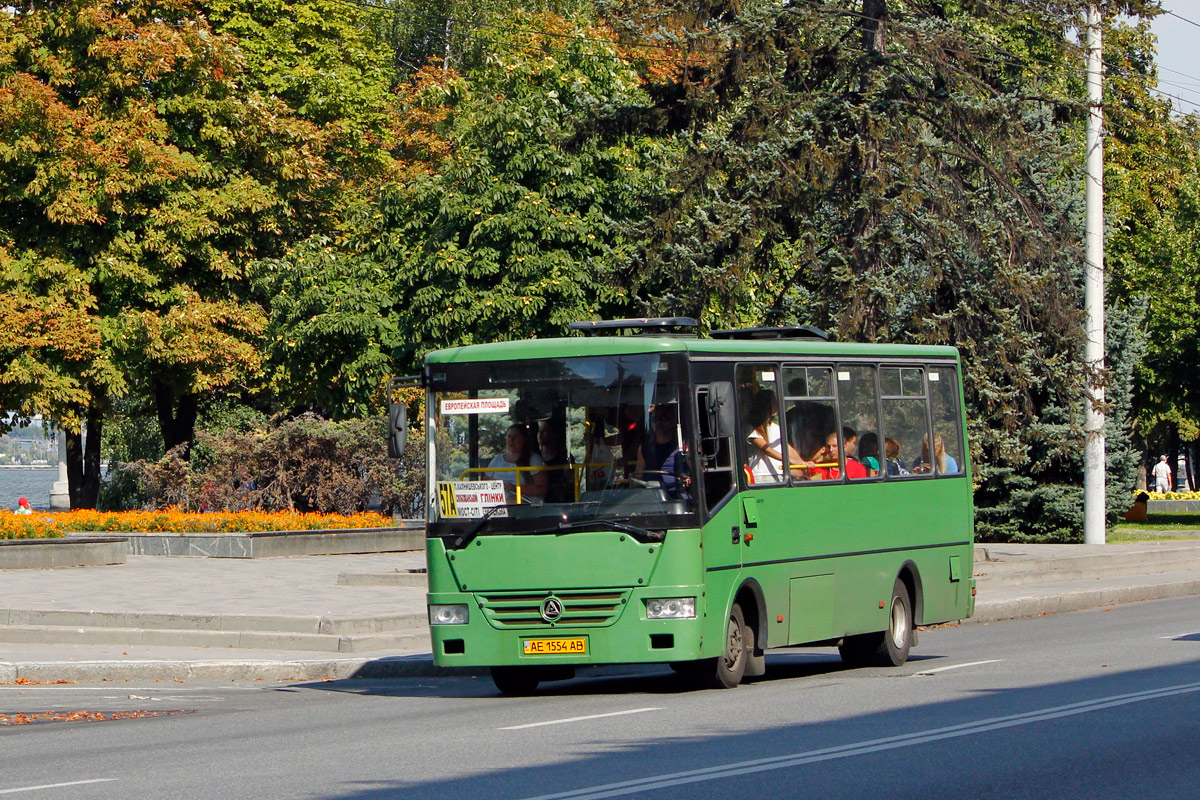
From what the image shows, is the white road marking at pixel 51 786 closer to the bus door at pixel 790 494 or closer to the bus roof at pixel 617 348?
the bus roof at pixel 617 348

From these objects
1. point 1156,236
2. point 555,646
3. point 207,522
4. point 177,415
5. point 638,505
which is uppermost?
point 1156,236

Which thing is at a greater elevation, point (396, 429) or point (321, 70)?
point (321, 70)

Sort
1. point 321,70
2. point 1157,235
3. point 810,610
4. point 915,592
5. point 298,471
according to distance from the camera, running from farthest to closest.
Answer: point 1157,235 → point 321,70 → point 298,471 → point 915,592 → point 810,610

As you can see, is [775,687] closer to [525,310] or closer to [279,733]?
[279,733]

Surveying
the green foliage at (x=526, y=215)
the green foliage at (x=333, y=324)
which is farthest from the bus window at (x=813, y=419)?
the green foliage at (x=333, y=324)

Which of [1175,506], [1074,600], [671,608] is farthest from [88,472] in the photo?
[671,608]

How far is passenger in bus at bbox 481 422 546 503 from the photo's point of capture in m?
13.5

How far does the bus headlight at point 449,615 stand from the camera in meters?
13.5

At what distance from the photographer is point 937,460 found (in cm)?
1705

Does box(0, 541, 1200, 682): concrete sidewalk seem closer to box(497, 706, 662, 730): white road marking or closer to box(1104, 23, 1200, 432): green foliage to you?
box(497, 706, 662, 730): white road marking

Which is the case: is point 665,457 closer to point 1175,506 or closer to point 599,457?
point 599,457

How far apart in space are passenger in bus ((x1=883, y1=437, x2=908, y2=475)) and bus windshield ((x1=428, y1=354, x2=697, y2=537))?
3504 millimetres

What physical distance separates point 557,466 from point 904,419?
4.48m

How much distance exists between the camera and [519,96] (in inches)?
1248
